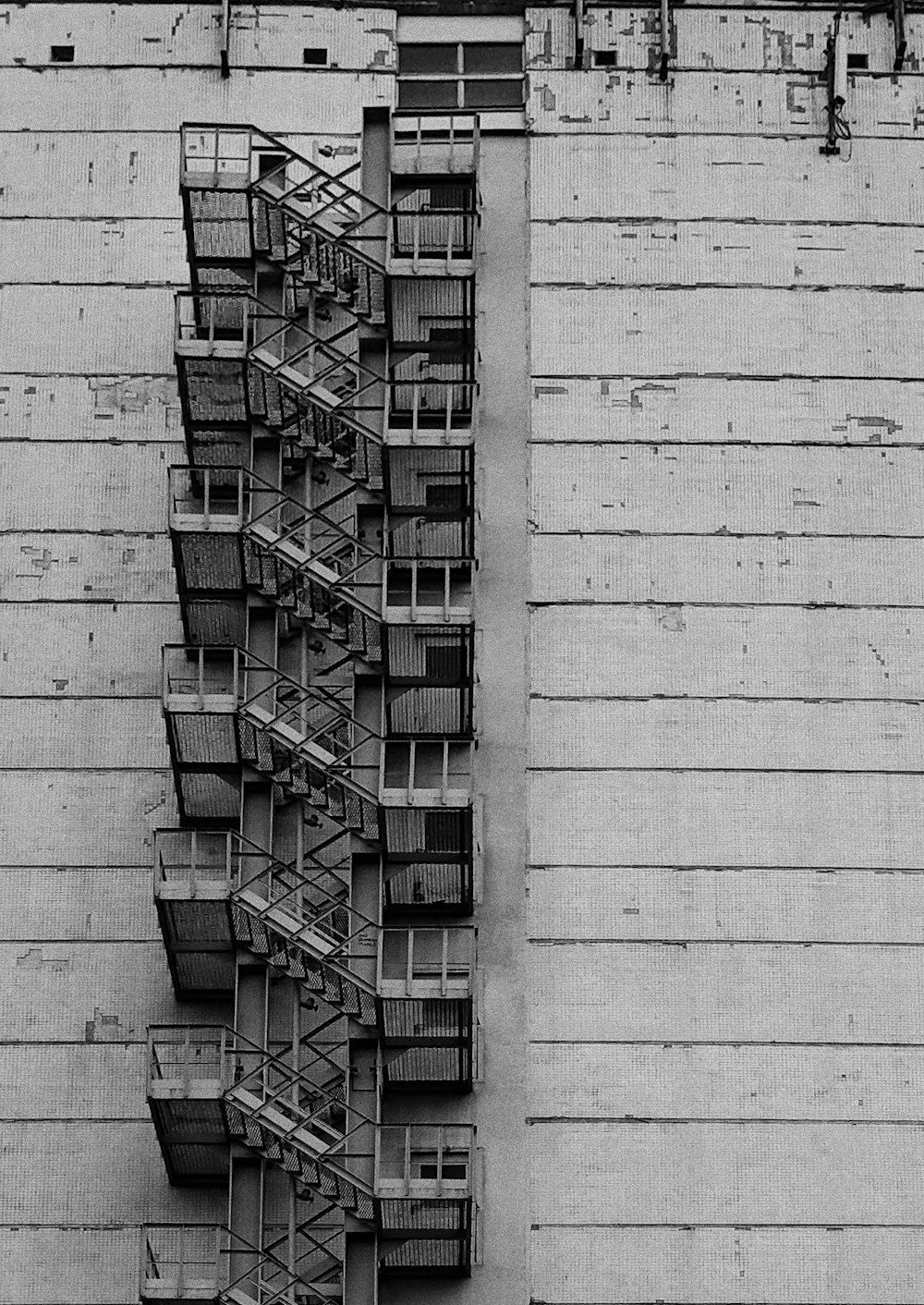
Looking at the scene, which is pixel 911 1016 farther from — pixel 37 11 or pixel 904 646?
pixel 37 11

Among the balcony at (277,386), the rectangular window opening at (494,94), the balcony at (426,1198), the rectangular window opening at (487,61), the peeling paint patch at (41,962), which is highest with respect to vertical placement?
the rectangular window opening at (487,61)

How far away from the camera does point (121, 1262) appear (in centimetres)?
4009

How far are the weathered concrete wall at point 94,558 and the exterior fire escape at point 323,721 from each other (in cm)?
87

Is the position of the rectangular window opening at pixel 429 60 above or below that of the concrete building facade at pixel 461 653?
above

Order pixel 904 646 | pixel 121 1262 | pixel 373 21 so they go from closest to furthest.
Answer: pixel 121 1262
pixel 904 646
pixel 373 21

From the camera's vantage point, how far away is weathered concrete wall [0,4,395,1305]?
4062cm

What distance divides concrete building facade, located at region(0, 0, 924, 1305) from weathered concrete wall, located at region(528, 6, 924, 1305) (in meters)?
0.07

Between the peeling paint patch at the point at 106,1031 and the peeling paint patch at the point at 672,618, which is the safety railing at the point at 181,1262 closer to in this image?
the peeling paint patch at the point at 106,1031

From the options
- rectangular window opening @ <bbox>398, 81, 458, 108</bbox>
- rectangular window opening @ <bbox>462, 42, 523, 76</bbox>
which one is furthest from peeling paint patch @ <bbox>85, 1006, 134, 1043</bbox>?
rectangular window opening @ <bbox>462, 42, 523, 76</bbox>

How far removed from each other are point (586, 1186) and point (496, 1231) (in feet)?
5.05

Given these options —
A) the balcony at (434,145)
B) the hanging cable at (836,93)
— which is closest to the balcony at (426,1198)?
the balcony at (434,145)

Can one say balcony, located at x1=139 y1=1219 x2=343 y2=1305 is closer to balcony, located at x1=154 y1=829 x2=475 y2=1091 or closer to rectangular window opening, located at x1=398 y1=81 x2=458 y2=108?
balcony, located at x1=154 y1=829 x2=475 y2=1091

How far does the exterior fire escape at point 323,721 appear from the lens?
39500 mm

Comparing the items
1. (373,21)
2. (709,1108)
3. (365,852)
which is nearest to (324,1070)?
(365,852)
